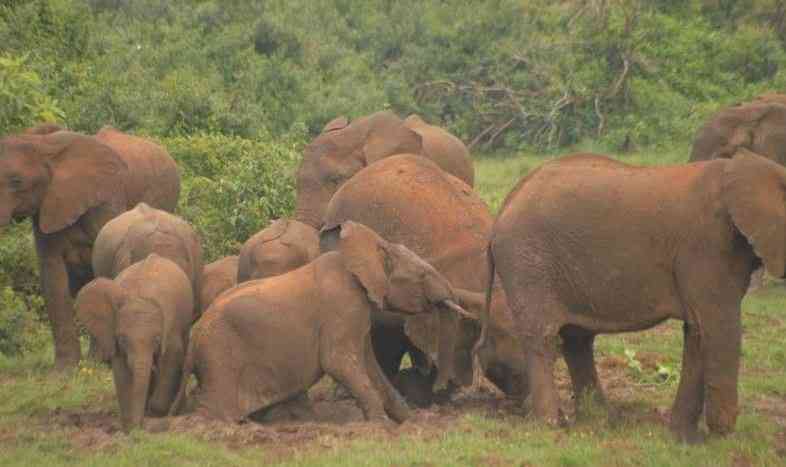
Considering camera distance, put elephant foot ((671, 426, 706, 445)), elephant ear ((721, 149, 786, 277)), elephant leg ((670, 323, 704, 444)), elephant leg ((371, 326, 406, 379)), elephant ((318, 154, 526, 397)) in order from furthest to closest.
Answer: elephant leg ((371, 326, 406, 379)) < elephant ((318, 154, 526, 397)) < elephant leg ((670, 323, 704, 444)) < elephant foot ((671, 426, 706, 445)) < elephant ear ((721, 149, 786, 277))

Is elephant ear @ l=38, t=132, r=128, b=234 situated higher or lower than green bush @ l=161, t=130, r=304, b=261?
higher

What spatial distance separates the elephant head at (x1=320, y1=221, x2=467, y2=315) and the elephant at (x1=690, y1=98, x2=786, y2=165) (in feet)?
21.6

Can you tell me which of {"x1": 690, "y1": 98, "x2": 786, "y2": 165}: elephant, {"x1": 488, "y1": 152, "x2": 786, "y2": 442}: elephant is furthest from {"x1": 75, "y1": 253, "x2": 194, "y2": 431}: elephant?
{"x1": 690, "y1": 98, "x2": 786, "y2": 165}: elephant

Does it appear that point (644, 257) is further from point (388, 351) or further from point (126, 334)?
point (126, 334)

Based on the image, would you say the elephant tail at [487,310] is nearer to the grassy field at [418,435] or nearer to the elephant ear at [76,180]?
the grassy field at [418,435]

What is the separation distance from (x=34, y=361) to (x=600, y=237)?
5.17 metres

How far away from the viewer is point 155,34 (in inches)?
1027

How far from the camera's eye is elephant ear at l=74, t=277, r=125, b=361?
10828 mm

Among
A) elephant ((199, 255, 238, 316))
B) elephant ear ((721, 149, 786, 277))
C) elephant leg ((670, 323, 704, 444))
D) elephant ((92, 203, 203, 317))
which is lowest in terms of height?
elephant ((199, 255, 238, 316))

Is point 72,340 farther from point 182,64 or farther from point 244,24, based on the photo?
point 244,24

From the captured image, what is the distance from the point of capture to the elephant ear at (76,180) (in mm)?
13781

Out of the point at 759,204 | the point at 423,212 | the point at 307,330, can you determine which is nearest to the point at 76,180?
the point at 423,212

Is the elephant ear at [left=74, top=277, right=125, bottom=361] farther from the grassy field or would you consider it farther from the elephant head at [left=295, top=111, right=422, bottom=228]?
the elephant head at [left=295, top=111, right=422, bottom=228]

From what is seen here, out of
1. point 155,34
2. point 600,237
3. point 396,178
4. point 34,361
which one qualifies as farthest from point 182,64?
point 600,237
